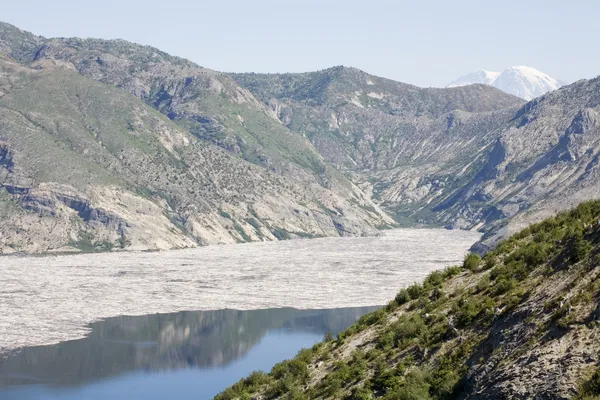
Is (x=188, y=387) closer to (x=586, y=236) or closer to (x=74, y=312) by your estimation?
(x=74, y=312)

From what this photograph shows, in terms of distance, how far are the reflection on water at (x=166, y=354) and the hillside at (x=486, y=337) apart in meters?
55.3

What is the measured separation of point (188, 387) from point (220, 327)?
34836 mm

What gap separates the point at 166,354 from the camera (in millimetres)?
108750

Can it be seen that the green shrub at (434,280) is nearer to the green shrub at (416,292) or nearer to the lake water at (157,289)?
the green shrub at (416,292)

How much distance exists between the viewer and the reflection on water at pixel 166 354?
3578 inches

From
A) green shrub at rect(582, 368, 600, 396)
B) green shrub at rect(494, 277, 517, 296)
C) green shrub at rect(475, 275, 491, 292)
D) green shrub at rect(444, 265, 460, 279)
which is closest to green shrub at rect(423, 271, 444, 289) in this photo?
green shrub at rect(444, 265, 460, 279)

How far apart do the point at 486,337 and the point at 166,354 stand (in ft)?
287

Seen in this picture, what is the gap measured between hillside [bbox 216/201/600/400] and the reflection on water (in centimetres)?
5532

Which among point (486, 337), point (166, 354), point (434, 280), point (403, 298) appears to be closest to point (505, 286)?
point (486, 337)

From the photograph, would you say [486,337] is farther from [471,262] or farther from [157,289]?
[157,289]

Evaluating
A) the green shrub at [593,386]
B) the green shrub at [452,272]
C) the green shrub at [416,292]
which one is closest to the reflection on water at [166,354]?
the green shrub at [416,292]

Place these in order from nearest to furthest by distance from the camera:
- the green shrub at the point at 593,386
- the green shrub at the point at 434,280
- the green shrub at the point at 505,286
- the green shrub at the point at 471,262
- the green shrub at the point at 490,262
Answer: the green shrub at the point at 593,386
the green shrub at the point at 505,286
the green shrub at the point at 490,262
the green shrub at the point at 471,262
the green shrub at the point at 434,280

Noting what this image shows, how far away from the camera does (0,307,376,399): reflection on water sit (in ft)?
298

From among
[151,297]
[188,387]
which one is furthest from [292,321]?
[188,387]
